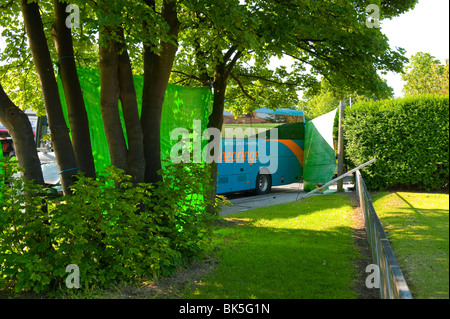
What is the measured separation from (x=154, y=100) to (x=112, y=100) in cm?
77

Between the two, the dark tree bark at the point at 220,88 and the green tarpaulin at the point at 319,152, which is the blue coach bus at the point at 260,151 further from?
the dark tree bark at the point at 220,88

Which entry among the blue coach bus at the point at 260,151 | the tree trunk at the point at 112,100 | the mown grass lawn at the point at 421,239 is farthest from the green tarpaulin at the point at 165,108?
the blue coach bus at the point at 260,151

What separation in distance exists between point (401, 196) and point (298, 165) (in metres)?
6.99

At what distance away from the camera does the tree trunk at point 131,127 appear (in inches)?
226

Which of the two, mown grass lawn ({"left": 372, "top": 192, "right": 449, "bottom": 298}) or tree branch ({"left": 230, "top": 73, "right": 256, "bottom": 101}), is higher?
tree branch ({"left": 230, "top": 73, "right": 256, "bottom": 101})

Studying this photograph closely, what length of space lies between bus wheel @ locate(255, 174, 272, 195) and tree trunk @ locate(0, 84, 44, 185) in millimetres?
12877

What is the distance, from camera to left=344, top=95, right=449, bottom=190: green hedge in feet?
38.2

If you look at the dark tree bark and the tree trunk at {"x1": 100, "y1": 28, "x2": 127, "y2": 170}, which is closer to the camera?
the tree trunk at {"x1": 100, "y1": 28, "x2": 127, "y2": 170}

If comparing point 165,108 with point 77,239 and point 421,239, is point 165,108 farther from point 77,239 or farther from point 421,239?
point 421,239

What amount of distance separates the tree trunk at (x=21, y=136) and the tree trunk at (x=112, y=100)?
94 centimetres

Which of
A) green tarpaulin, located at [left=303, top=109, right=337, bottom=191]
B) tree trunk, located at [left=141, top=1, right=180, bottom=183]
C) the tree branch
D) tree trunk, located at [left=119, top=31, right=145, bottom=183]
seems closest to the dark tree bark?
the tree branch

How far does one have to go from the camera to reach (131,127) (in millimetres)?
5734

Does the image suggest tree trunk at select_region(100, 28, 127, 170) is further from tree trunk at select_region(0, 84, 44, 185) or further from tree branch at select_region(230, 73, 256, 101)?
tree branch at select_region(230, 73, 256, 101)

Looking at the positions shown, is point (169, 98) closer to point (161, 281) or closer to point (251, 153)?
point (161, 281)
